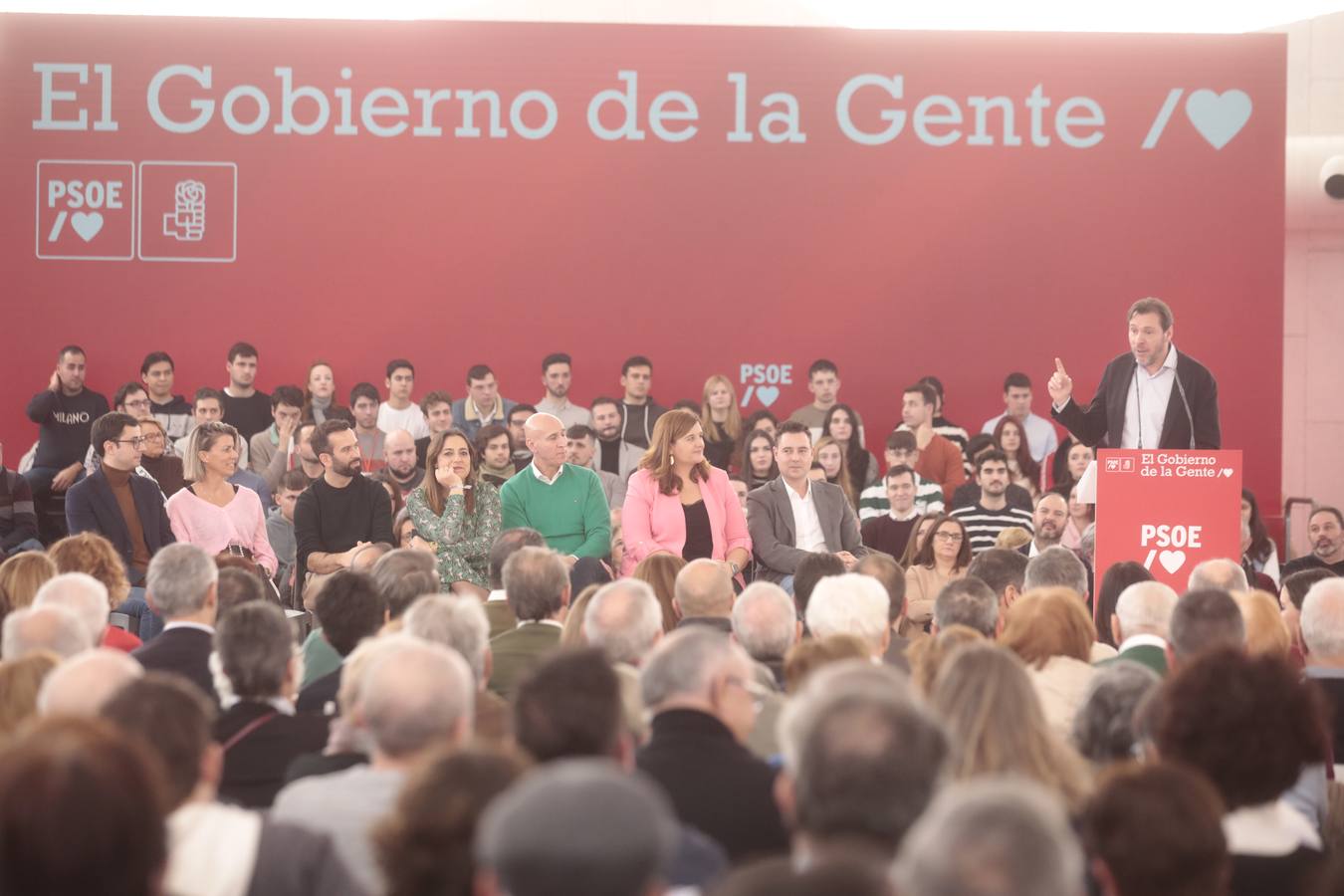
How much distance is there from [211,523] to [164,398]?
10.9 feet

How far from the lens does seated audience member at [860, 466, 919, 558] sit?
25.3 ft

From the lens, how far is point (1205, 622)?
402 centimetres

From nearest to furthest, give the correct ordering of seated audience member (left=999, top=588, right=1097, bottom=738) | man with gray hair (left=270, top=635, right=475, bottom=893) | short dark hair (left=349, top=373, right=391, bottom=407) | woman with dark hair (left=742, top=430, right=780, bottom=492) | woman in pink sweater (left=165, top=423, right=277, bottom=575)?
man with gray hair (left=270, top=635, right=475, bottom=893), seated audience member (left=999, top=588, right=1097, bottom=738), woman in pink sweater (left=165, top=423, right=277, bottom=575), woman with dark hair (left=742, top=430, right=780, bottom=492), short dark hair (left=349, top=373, right=391, bottom=407)

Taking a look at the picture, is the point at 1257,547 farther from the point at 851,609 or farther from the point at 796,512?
the point at 851,609

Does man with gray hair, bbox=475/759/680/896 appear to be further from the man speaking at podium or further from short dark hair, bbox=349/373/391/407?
short dark hair, bbox=349/373/391/407

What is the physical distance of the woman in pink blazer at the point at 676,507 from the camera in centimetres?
674

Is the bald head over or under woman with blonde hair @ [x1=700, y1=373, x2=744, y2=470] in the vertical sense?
under

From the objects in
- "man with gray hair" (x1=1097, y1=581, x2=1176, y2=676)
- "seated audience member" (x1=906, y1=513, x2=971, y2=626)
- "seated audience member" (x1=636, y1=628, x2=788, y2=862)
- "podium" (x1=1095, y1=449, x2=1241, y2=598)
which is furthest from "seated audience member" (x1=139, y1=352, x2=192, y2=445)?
"seated audience member" (x1=636, y1=628, x2=788, y2=862)

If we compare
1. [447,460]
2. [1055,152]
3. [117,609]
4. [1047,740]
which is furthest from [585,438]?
[1047,740]

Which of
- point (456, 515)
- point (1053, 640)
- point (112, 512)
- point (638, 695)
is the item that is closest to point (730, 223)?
point (456, 515)

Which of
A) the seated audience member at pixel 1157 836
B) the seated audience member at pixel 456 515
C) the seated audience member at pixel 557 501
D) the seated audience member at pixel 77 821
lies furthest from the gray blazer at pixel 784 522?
the seated audience member at pixel 77 821

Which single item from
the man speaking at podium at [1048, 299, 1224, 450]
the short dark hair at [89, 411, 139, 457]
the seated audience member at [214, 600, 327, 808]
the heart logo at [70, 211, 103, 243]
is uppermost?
the heart logo at [70, 211, 103, 243]

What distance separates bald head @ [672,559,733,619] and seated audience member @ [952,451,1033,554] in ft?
11.6

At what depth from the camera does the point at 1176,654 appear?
13.6 ft
